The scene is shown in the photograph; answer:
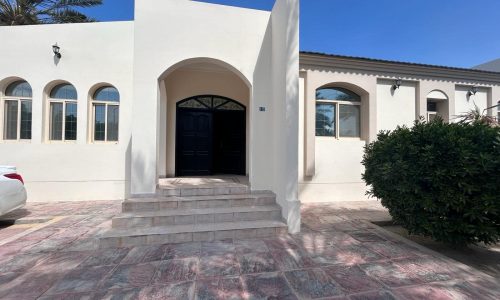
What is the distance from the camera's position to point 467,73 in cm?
786

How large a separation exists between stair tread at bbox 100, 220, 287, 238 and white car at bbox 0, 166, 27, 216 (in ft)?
7.71

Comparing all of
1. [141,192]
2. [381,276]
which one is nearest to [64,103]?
[141,192]

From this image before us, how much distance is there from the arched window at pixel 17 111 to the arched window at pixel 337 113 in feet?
28.7

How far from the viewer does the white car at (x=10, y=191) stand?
171 inches

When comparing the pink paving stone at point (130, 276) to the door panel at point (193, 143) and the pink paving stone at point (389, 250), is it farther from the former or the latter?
the door panel at point (193, 143)

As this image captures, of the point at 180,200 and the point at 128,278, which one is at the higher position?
the point at 180,200

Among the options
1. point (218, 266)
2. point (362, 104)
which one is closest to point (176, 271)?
point (218, 266)

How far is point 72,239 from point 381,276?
16.1ft

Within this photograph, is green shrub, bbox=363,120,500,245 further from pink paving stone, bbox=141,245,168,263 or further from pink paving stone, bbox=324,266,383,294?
pink paving stone, bbox=141,245,168,263

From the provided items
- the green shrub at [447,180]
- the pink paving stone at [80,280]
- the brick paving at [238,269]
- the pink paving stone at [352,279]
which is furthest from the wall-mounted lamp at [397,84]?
the pink paving stone at [80,280]

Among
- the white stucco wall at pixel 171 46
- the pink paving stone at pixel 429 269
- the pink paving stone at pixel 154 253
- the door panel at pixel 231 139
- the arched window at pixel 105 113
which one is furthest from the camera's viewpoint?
the door panel at pixel 231 139

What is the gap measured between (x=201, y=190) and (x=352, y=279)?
319cm

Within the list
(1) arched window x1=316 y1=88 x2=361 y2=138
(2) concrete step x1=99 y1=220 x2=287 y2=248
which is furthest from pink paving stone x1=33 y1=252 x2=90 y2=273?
(1) arched window x1=316 y1=88 x2=361 y2=138

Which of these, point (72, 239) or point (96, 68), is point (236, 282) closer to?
point (72, 239)
